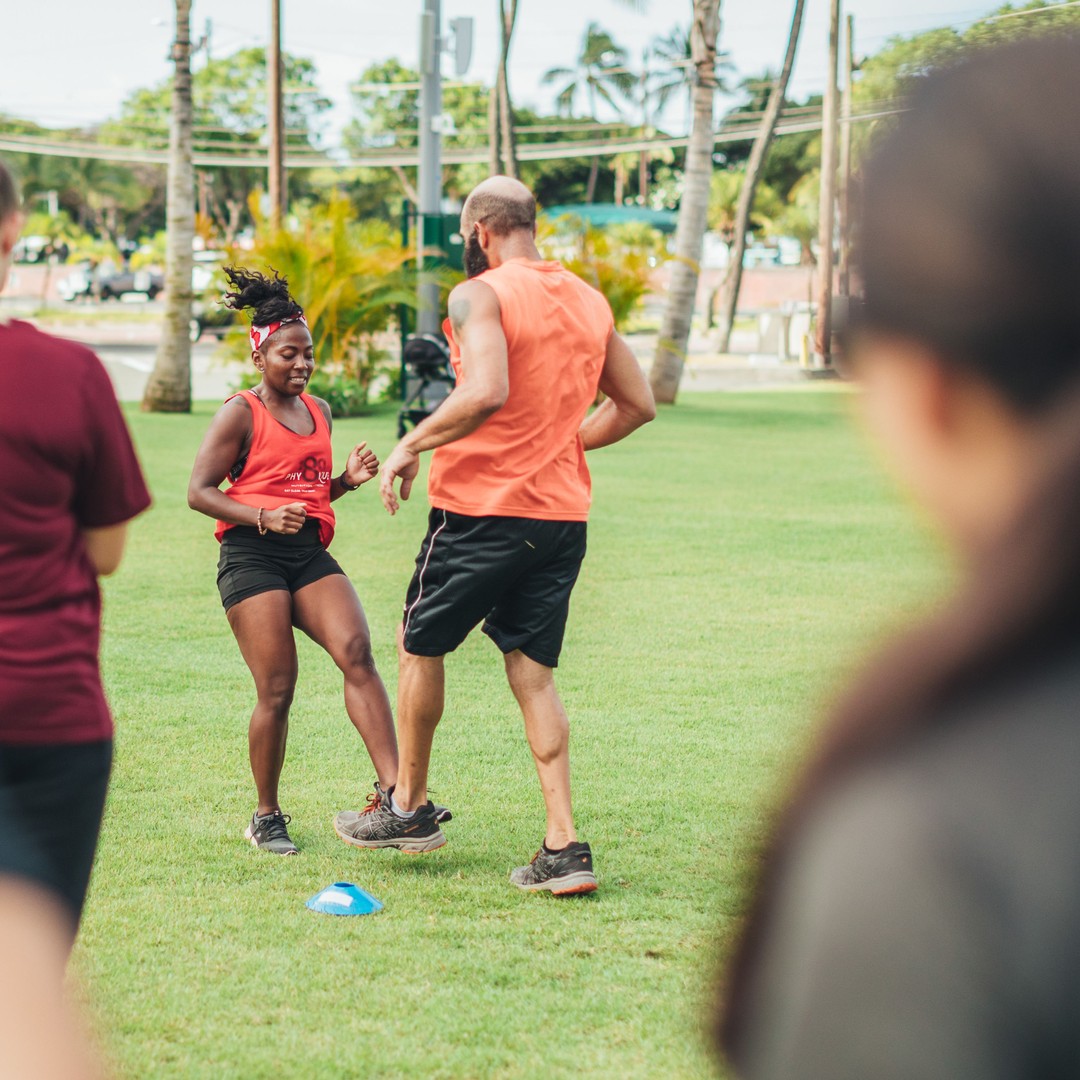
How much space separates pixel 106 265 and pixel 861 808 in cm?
7691

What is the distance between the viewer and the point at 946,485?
1081 millimetres

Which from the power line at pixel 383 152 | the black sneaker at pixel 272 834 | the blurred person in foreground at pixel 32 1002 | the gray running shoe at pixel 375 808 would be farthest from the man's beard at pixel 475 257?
the power line at pixel 383 152

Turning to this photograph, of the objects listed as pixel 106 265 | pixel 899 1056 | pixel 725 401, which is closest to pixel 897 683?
pixel 899 1056

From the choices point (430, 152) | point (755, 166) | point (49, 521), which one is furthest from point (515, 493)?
point (755, 166)

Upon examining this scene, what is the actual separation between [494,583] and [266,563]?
2.92ft

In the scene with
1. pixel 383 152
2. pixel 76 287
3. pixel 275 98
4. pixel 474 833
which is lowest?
pixel 474 833

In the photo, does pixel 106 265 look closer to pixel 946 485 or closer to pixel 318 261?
pixel 318 261

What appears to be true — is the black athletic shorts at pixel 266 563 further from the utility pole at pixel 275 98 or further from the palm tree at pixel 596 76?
the palm tree at pixel 596 76

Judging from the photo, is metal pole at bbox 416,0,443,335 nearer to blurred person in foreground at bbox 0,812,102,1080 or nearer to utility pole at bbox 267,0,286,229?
utility pole at bbox 267,0,286,229

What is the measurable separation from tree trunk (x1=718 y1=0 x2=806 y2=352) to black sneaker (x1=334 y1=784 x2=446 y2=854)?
100 feet

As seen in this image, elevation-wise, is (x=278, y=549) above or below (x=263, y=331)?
below

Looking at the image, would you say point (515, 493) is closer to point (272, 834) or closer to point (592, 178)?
point (272, 834)

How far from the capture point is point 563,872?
464cm

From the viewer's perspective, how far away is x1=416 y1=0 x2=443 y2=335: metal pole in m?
19.7
